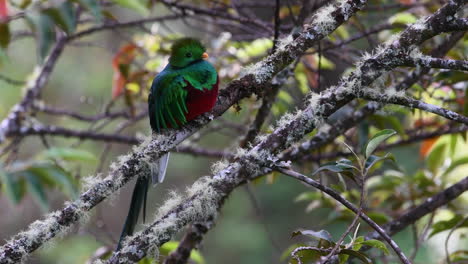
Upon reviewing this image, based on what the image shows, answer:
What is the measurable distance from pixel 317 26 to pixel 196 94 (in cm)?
55

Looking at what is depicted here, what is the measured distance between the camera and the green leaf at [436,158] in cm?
312

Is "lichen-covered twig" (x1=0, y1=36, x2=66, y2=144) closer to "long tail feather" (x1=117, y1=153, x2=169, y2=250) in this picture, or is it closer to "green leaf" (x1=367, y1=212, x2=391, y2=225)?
"long tail feather" (x1=117, y1=153, x2=169, y2=250)

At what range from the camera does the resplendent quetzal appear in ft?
6.67

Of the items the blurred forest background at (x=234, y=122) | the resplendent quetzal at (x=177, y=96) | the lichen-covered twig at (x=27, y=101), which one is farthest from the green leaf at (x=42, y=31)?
the lichen-covered twig at (x=27, y=101)

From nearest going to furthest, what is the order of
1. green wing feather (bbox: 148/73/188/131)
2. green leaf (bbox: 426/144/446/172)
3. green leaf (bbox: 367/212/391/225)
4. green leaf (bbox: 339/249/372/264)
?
green leaf (bbox: 339/249/372/264) → green wing feather (bbox: 148/73/188/131) → green leaf (bbox: 367/212/391/225) → green leaf (bbox: 426/144/446/172)

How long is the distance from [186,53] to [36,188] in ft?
3.28

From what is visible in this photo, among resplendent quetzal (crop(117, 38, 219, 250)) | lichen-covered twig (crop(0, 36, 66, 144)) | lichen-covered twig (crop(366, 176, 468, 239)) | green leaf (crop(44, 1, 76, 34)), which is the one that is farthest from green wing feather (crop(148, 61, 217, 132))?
lichen-covered twig (crop(0, 36, 66, 144))

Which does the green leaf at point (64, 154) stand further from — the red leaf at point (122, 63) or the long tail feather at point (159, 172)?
the red leaf at point (122, 63)

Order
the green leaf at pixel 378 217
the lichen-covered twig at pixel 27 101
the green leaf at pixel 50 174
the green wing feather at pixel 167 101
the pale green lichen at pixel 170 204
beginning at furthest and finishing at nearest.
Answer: the lichen-covered twig at pixel 27 101, the green leaf at pixel 378 217, the green wing feather at pixel 167 101, the pale green lichen at pixel 170 204, the green leaf at pixel 50 174

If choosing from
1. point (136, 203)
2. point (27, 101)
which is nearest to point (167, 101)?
point (136, 203)

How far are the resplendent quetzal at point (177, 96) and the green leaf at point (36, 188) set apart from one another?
0.44 meters

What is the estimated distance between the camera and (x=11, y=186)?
1.47 m

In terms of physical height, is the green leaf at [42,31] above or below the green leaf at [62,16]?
below

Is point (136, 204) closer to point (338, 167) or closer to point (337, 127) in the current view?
point (338, 167)
